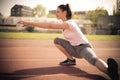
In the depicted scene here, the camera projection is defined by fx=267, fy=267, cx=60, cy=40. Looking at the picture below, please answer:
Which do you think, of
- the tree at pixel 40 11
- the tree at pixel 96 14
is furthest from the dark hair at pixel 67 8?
the tree at pixel 96 14

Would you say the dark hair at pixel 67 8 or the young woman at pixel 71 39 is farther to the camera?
the dark hair at pixel 67 8

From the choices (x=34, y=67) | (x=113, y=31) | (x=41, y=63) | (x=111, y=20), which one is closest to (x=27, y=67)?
(x=34, y=67)

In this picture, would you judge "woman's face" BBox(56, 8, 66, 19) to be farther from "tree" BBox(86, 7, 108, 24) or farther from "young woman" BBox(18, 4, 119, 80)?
"tree" BBox(86, 7, 108, 24)

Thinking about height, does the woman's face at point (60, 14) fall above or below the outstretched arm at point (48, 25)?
above

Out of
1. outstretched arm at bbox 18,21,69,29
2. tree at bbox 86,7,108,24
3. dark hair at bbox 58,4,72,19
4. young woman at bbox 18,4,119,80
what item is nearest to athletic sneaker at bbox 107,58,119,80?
young woman at bbox 18,4,119,80

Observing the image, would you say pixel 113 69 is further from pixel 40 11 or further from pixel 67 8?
pixel 40 11

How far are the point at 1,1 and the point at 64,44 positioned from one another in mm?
1103

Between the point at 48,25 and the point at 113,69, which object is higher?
the point at 48,25

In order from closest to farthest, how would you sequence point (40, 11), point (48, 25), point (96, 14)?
1. point (48, 25)
2. point (40, 11)
3. point (96, 14)

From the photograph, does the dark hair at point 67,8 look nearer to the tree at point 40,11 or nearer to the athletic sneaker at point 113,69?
the athletic sneaker at point 113,69

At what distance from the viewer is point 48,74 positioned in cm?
328

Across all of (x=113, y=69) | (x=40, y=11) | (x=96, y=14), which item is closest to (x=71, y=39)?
(x=113, y=69)

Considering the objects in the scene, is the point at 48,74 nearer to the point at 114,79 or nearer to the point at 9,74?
the point at 9,74

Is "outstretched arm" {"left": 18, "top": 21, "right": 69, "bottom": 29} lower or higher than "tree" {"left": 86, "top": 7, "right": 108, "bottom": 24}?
lower
